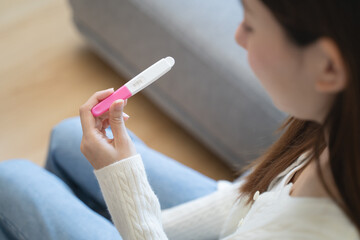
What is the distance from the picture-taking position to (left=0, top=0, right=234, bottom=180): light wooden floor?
54.7 inches

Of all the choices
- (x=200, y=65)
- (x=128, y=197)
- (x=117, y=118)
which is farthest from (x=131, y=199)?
(x=200, y=65)

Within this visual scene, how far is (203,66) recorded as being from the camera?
3.76ft

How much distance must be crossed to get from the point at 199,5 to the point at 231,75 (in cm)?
24

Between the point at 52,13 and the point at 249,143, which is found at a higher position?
the point at 52,13

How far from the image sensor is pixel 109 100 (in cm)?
66

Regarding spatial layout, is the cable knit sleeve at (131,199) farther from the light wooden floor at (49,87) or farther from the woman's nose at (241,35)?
the light wooden floor at (49,87)

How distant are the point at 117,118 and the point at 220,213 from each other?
0.29 metres

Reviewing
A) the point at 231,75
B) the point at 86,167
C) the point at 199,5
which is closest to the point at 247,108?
the point at 231,75

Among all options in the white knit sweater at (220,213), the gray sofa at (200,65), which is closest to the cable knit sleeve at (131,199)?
the white knit sweater at (220,213)

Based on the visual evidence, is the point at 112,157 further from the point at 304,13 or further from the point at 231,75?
the point at 231,75

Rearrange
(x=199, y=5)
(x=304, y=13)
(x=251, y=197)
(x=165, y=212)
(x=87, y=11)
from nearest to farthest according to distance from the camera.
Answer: (x=304, y=13)
(x=251, y=197)
(x=165, y=212)
(x=199, y=5)
(x=87, y=11)

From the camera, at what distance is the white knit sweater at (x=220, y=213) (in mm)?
530

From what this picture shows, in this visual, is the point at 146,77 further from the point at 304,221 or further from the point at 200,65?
the point at 200,65

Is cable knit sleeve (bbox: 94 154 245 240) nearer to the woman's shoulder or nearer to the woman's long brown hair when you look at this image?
the woman's shoulder
